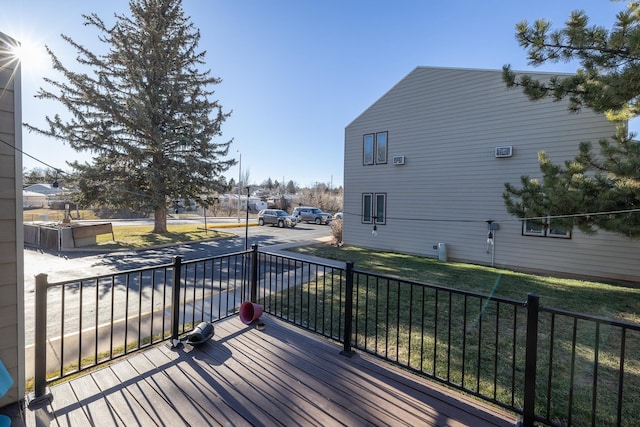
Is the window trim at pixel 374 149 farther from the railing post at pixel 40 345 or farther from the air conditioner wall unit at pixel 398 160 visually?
the railing post at pixel 40 345

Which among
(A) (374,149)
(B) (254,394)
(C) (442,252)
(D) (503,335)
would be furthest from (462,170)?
(B) (254,394)

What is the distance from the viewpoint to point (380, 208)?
36.5ft

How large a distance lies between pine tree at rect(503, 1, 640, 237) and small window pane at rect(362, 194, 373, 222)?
578cm

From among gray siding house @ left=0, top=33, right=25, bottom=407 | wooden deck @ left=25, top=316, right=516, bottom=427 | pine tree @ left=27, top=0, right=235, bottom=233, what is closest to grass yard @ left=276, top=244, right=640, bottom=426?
wooden deck @ left=25, top=316, right=516, bottom=427

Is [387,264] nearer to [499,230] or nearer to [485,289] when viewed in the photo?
[485,289]

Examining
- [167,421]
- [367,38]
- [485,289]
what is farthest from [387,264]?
[167,421]

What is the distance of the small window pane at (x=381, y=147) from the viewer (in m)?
10.9

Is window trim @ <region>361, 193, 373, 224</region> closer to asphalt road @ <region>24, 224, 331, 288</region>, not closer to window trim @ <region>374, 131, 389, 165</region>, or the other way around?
window trim @ <region>374, 131, 389, 165</region>

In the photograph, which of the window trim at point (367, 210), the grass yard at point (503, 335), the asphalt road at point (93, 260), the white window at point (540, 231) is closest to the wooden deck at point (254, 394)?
the grass yard at point (503, 335)

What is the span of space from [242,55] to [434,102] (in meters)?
6.22

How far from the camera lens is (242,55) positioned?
8.52 metres

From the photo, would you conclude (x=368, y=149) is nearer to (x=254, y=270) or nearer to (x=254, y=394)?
(x=254, y=270)

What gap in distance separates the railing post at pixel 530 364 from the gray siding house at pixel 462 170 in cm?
720

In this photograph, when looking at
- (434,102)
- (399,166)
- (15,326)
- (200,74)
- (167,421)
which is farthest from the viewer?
(200,74)
